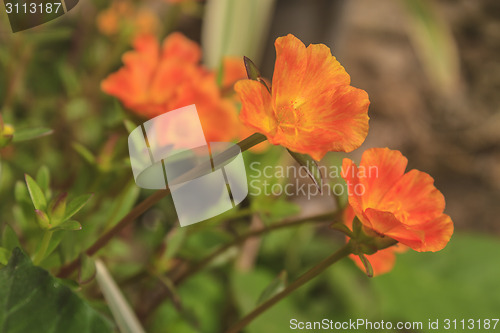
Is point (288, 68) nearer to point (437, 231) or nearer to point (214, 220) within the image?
point (437, 231)

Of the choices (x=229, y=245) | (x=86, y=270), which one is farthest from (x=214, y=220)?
(x=86, y=270)

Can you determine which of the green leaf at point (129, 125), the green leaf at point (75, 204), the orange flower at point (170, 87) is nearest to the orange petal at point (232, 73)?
the orange flower at point (170, 87)

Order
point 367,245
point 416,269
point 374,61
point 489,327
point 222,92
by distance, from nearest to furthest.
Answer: point 367,245, point 222,92, point 489,327, point 416,269, point 374,61

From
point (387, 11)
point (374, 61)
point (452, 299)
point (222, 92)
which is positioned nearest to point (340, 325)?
point (452, 299)

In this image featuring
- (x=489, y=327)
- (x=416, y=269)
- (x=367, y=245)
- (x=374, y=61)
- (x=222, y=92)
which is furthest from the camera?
(x=374, y=61)

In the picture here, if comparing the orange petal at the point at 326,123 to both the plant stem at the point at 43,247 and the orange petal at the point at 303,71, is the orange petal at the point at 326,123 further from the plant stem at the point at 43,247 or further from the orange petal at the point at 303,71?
the plant stem at the point at 43,247

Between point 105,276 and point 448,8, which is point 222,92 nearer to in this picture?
point 105,276
